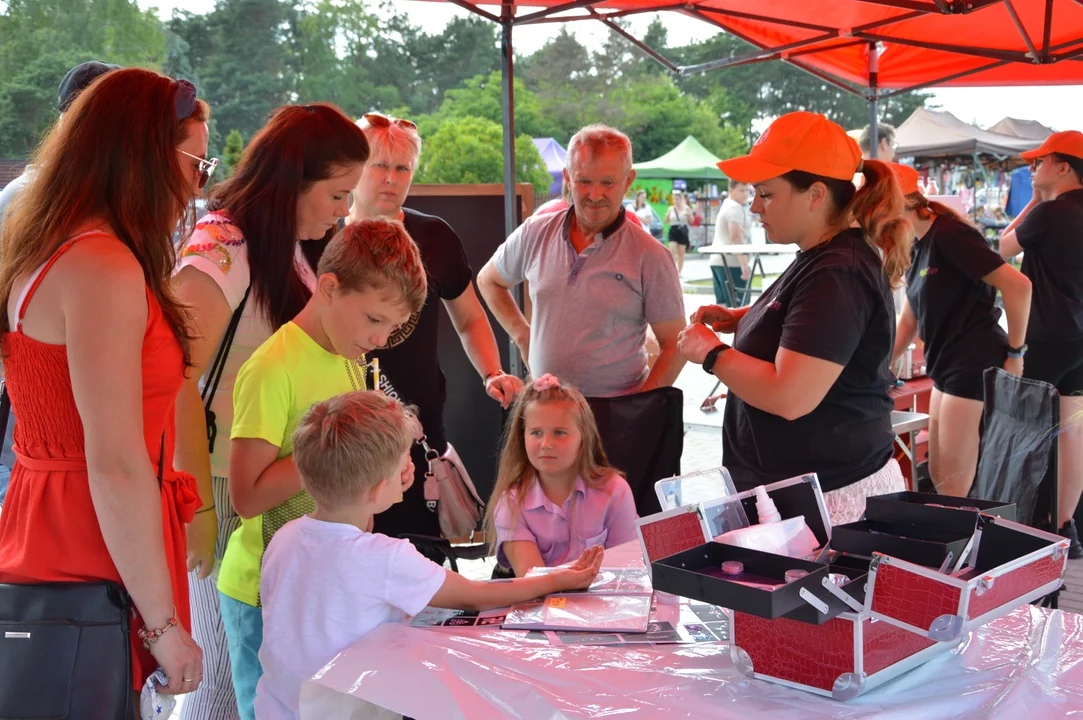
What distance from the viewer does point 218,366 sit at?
1.86 m

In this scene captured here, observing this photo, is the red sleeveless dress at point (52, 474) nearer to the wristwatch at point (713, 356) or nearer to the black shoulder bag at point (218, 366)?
the black shoulder bag at point (218, 366)

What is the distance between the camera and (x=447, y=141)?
32.3ft

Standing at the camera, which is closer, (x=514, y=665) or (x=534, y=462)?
(x=514, y=665)

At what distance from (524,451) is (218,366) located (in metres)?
0.87

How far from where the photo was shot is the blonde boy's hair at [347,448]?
1501 millimetres

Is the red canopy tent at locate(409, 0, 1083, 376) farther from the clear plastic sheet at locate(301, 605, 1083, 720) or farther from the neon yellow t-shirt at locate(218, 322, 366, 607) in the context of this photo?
the clear plastic sheet at locate(301, 605, 1083, 720)

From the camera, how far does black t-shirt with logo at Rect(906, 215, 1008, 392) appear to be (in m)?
3.53

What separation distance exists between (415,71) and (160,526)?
19.2 metres

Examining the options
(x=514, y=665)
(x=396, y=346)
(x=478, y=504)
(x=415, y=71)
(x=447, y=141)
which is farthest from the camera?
(x=415, y=71)

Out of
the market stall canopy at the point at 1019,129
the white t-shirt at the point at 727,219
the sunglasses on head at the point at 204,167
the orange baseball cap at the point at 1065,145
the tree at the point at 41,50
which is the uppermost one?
the market stall canopy at the point at 1019,129

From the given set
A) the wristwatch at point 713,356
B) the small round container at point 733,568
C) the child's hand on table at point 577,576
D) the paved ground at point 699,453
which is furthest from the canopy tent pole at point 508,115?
the small round container at point 733,568

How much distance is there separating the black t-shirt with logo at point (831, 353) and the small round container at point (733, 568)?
2.26 ft

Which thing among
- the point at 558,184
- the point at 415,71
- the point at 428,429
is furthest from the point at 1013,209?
the point at 428,429

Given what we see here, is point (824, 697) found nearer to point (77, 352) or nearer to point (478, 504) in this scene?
point (77, 352)
